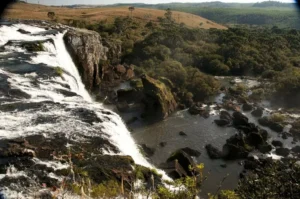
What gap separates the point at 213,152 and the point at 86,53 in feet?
51.2

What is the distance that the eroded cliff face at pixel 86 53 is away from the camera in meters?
28.2

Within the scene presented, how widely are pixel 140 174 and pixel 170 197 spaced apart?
4.06 m

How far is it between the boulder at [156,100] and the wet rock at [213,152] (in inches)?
270

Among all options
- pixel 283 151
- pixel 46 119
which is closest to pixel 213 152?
pixel 283 151

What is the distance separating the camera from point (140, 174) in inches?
436

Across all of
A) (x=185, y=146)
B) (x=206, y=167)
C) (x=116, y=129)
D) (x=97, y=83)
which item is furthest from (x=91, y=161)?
(x=97, y=83)

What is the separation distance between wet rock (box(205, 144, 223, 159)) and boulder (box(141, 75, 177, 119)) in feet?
22.5

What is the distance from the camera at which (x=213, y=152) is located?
22.7 metres

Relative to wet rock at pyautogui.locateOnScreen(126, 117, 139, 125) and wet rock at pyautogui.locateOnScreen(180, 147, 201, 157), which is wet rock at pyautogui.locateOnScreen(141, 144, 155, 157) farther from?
wet rock at pyautogui.locateOnScreen(126, 117, 139, 125)

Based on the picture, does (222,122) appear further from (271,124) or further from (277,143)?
(277,143)

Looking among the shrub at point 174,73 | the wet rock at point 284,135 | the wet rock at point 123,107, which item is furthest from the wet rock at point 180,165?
the shrub at point 174,73

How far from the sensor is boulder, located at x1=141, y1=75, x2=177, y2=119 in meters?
29.0

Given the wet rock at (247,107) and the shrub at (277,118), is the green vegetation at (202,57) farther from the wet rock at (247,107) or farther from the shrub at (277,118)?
the shrub at (277,118)

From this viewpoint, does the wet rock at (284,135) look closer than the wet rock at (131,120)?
Yes
